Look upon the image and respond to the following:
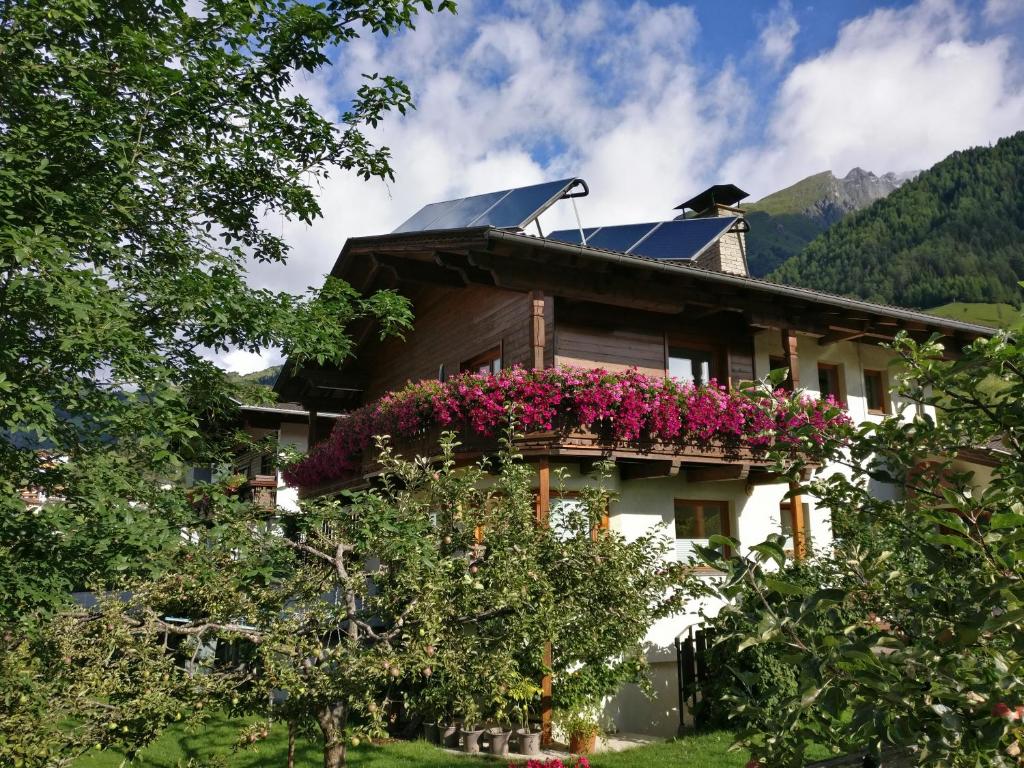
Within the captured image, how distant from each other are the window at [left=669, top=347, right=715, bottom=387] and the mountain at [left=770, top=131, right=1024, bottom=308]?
3565 inches

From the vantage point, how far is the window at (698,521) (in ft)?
46.1

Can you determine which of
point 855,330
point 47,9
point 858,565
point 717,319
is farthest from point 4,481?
point 855,330

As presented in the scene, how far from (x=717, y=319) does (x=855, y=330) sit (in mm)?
3074

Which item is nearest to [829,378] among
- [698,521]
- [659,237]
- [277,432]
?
[659,237]

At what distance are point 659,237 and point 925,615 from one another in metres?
14.1

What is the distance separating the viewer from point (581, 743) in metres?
10.7

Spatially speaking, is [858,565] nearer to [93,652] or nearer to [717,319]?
[93,652]

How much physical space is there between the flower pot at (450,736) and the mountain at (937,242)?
9685cm

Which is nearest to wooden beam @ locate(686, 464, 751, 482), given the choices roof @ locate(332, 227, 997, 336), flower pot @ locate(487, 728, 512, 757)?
roof @ locate(332, 227, 997, 336)

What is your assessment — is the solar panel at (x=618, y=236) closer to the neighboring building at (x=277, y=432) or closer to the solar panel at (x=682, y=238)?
the solar panel at (x=682, y=238)

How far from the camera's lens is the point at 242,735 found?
17.2 feet

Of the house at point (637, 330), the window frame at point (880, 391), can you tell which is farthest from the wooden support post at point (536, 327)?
the window frame at point (880, 391)

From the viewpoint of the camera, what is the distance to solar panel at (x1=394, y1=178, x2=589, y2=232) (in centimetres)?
1292

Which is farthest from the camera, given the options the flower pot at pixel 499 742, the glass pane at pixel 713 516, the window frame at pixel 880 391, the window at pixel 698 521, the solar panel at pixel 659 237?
the window frame at pixel 880 391
